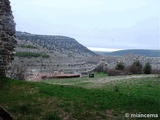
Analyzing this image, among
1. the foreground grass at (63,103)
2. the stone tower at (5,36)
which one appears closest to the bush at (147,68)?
the foreground grass at (63,103)

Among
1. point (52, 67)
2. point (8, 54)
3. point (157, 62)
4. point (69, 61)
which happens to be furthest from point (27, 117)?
point (69, 61)

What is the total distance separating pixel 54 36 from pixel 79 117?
5271cm

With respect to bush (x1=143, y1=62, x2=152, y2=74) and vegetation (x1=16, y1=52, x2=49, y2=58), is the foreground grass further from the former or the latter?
vegetation (x1=16, y1=52, x2=49, y2=58)

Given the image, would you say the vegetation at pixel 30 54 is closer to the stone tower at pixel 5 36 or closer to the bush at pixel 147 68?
the bush at pixel 147 68

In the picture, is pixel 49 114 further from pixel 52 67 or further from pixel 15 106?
pixel 52 67

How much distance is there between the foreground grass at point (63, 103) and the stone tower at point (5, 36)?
106cm

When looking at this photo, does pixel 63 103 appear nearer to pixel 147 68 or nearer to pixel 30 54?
pixel 147 68

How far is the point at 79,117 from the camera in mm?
7484

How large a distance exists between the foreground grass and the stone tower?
3.47 feet

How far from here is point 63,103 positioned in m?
8.52

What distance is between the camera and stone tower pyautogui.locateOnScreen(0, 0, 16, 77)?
1153 centimetres

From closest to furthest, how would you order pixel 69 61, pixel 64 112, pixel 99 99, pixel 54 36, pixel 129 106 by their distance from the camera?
pixel 64 112
pixel 129 106
pixel 99 99
pixel 69 61
pixel 54 36

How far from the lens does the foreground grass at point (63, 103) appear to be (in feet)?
24.9

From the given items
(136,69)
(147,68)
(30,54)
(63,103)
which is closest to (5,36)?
(63,103)
